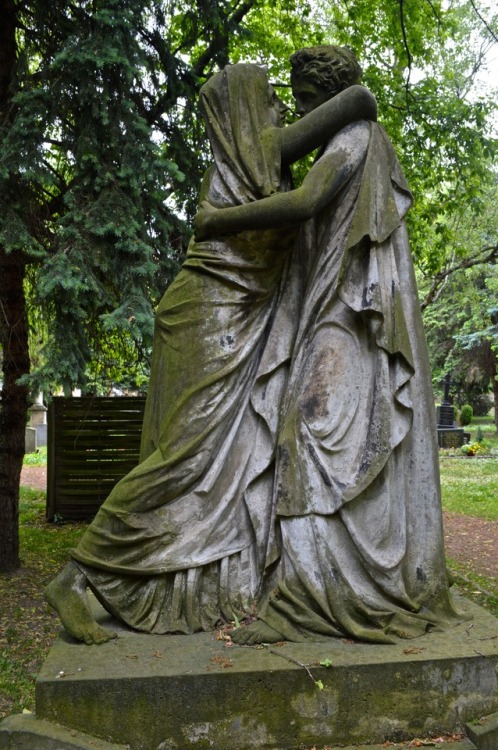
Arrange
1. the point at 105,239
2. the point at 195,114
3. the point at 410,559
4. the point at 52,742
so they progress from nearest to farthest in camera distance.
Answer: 1. the point at 52,742
2. the point at 410,559
3. the point at 105,239
4. the point at 195,114

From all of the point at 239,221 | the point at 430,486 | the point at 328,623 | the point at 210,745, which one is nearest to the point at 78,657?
the point at 210,745

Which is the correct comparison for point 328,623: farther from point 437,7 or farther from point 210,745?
point 437,7

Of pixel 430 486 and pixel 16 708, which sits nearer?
pixel 430 486

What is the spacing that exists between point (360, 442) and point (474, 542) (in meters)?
7.91

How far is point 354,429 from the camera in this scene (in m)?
3.23

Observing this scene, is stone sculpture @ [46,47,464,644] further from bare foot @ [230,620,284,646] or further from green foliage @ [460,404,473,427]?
green foliage @ [460,404,473,427]

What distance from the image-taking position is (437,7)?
1059 cm

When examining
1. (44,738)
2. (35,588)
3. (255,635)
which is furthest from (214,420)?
(35,588)

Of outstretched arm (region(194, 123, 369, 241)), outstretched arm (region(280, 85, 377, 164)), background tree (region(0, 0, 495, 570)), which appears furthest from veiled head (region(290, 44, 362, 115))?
background tree (region(0, 0, 495, 570))

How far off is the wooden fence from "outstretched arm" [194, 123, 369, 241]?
805 centimetres

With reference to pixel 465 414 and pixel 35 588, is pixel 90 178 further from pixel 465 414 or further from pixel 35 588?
pixel 465 414

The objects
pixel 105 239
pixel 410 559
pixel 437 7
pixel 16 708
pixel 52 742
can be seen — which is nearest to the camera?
Result: pixel 52 742

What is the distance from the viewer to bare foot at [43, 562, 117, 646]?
10.0 ft

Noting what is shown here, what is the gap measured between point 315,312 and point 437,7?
29.9 feet
